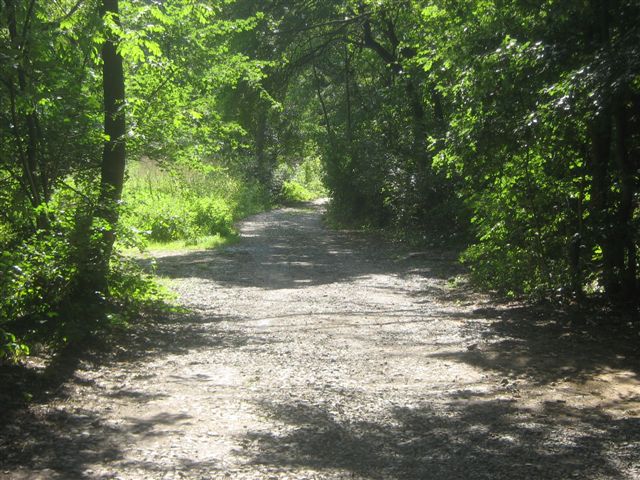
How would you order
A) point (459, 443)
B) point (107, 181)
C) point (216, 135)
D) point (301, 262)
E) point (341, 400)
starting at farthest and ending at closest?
1. point (301, 262)
2. point (216, 135)
3. point (107, 181)
4. point (341, 400)
5. point (459, 443)

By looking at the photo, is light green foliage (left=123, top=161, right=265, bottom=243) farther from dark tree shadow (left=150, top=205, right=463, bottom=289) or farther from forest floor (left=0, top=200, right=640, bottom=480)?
forest floor (left=0, top=200, right=640, bottom=480)

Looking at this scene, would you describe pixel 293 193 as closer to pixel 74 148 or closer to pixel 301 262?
pixel 301 262

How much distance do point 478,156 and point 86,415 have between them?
6447mm

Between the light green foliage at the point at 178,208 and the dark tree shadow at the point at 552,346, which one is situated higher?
the light green foliage at the point at 178,208

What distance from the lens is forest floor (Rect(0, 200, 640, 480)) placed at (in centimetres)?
448

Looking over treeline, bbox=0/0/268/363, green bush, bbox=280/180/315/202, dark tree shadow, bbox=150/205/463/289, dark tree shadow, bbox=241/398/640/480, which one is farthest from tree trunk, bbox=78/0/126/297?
green bush, bbox=280/180/315/202

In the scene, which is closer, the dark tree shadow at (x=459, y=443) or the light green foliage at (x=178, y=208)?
the dark tree shadow at (x=459, y=443)

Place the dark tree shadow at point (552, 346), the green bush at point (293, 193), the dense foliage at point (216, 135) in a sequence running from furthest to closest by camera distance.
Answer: the green bush at point (293, 193) → the dense foliage at point (216, 135) → the dark tree shadow at point (552, 346)

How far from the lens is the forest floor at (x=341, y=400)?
4.48 meters

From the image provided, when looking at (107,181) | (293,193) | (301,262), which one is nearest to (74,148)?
(107,181)

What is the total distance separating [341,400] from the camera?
5.96 metres

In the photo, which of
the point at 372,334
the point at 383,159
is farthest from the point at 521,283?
the point at 383,159

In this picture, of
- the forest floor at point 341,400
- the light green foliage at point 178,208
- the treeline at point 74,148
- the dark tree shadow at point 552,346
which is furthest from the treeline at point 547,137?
the light green foliage at point 178,208

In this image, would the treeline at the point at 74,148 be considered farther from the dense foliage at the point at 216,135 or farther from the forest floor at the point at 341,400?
the forest floor at the point at 341,400
